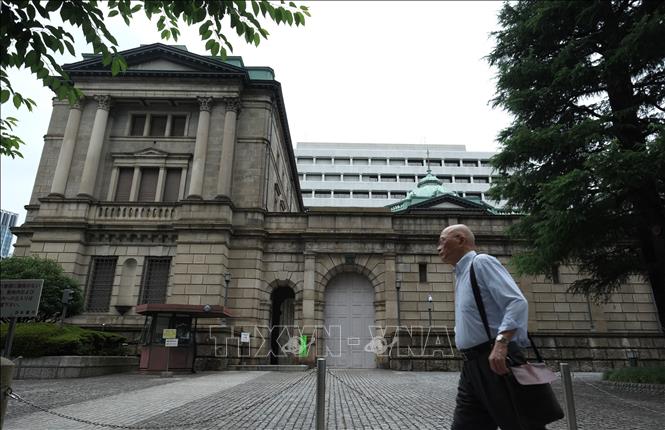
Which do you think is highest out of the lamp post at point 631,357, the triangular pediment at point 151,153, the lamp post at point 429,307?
the triangular pediment at point 151,153

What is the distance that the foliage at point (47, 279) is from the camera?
1869 centimetres

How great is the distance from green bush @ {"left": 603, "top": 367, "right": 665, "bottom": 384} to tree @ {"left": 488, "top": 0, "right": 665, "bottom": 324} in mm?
1916

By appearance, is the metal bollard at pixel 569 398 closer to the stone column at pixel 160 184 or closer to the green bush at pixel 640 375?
the green bush at pixel 640 375

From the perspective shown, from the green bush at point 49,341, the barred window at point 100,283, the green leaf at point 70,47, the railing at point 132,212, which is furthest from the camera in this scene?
the railing at point 132,212

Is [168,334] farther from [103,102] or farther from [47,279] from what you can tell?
[103,102]

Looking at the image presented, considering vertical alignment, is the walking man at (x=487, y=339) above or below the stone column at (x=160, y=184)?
below

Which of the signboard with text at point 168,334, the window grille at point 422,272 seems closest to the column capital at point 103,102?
the signboard with text at point 168,334

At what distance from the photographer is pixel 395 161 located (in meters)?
87.6

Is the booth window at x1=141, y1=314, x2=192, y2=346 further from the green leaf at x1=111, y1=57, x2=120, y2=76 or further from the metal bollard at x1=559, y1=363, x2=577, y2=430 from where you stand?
the metal bollard at x1=559, y1=363, x2=577, y2=430

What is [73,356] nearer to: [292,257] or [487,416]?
[292,257]

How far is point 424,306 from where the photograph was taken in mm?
22469

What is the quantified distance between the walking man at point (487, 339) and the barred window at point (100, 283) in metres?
22.8

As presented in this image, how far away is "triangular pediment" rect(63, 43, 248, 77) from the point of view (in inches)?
992

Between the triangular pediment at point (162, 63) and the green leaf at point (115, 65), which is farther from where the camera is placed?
the triangular pediment at point (162, 63)
